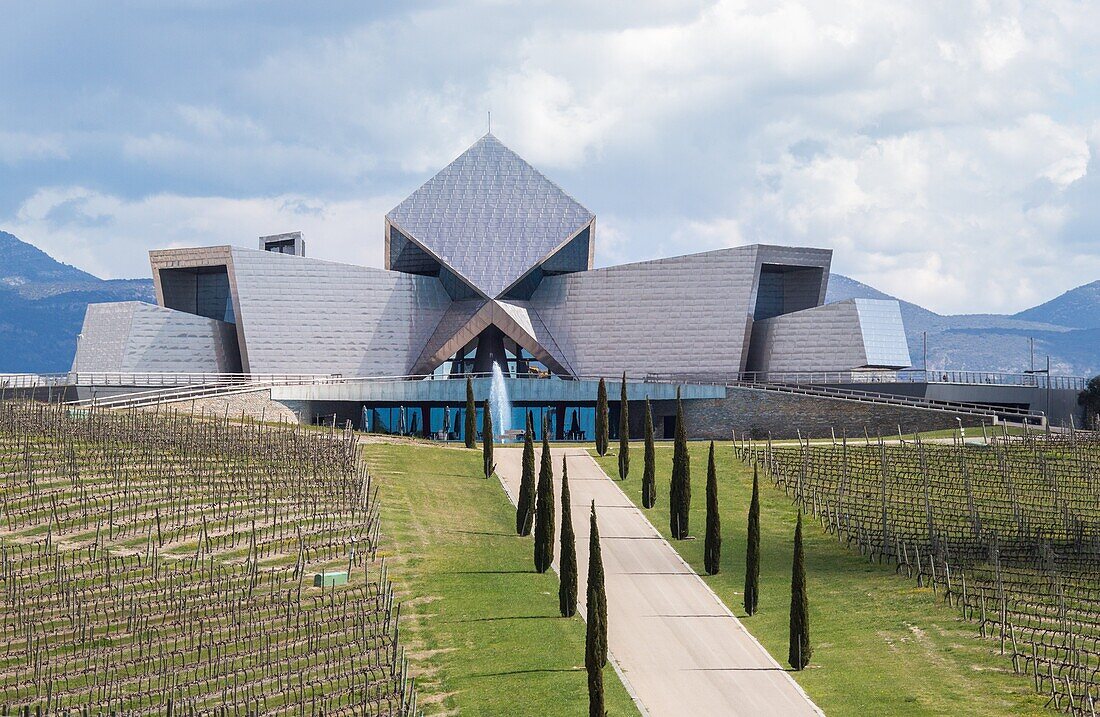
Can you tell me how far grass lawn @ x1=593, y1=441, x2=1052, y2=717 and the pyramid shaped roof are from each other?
1600 inches

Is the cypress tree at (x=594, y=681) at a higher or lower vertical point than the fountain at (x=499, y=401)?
lower

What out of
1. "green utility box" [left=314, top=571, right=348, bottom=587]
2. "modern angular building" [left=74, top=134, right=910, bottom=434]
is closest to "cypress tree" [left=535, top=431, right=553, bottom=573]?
"green utility box" [left=314, top=571, right=348, bottom=587]

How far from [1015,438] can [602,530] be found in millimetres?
23919

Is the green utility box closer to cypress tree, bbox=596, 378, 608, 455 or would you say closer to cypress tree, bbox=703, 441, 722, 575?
cypress tree, bbox=703, 441, 722, 575

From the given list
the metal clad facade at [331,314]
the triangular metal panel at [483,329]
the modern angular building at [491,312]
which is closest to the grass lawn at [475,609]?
the modern angular building at [491,312]

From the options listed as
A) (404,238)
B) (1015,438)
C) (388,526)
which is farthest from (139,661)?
(404,238)

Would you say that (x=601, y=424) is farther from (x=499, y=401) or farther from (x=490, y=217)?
(x=490, y=217)

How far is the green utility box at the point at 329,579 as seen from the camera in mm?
35344

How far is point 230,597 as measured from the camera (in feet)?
112

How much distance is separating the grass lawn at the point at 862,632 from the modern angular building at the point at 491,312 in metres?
35.8

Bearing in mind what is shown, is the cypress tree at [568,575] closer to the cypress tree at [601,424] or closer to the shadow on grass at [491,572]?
the shadow on grass at [491,572]

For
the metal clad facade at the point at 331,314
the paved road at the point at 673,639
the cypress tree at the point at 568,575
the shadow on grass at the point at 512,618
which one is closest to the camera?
the paved road at the point at 673,639

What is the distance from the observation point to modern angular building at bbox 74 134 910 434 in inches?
3300

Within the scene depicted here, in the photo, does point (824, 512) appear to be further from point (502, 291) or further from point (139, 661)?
point (502, 291)
